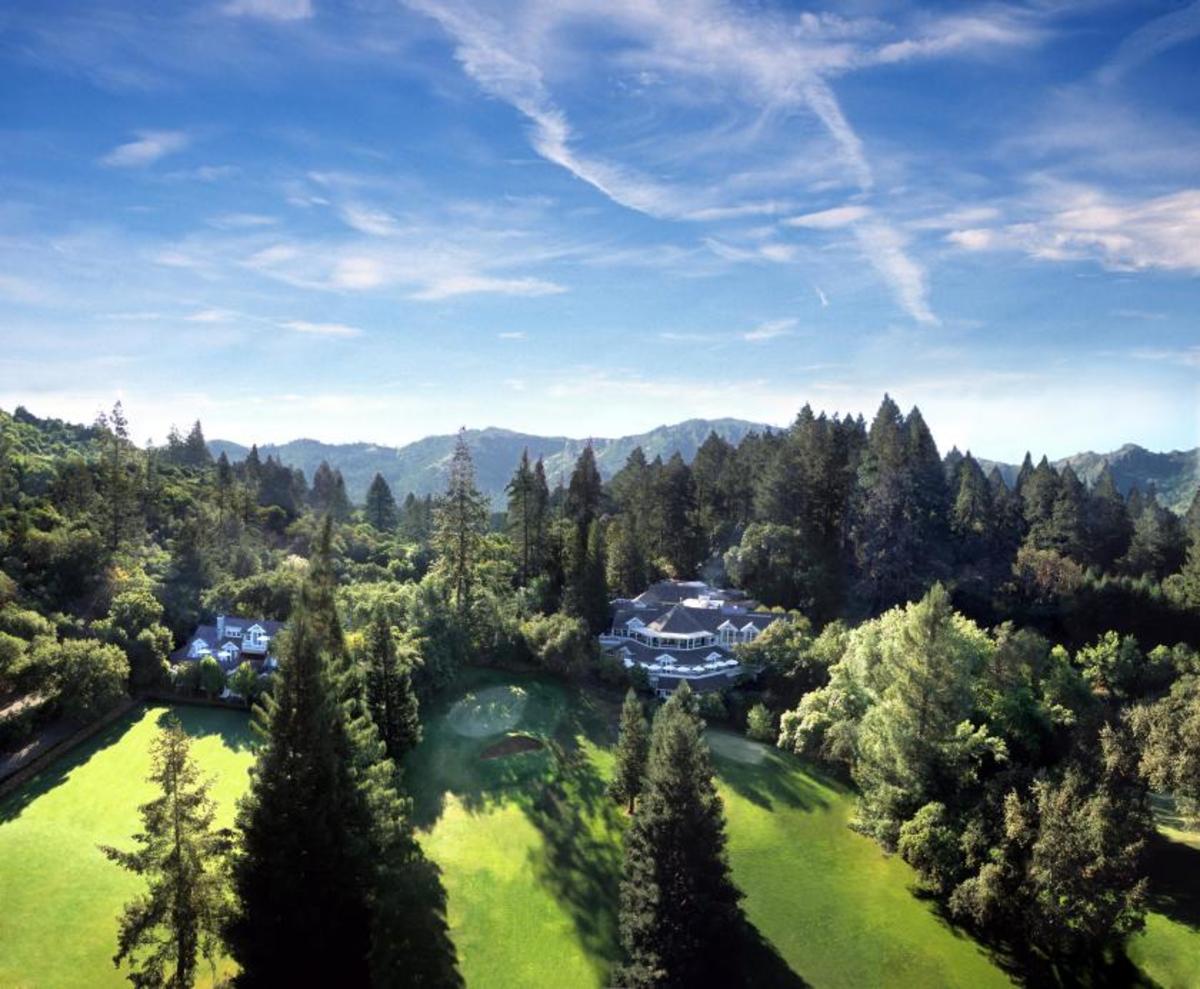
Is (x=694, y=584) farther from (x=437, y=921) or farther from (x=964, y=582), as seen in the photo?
(x=437, y=921)

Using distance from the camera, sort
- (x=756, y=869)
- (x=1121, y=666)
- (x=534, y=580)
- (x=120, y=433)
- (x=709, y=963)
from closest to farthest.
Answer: (x=709, y=963) < (x=756, y=869) < (x=1121, y=666) < (x=534, y=580) < (x=120, y=433)

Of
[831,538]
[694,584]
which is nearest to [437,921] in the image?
[694,584]

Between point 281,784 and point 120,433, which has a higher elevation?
point 120,433

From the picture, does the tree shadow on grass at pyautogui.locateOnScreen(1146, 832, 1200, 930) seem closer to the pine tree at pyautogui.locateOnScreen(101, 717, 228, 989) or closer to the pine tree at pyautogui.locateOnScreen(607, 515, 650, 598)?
the pine tree at pyautogui.locateOnScreen(101, 717, 228, 989)

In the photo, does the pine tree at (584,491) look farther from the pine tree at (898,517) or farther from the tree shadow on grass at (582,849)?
the tree shadow on grass at (582,849)

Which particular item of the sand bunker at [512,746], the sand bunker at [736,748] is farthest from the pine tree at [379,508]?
the sand bunker at [736,748]

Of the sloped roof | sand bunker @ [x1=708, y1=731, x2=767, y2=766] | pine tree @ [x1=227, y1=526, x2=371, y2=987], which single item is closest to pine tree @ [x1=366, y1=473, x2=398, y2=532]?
the sloped roof
